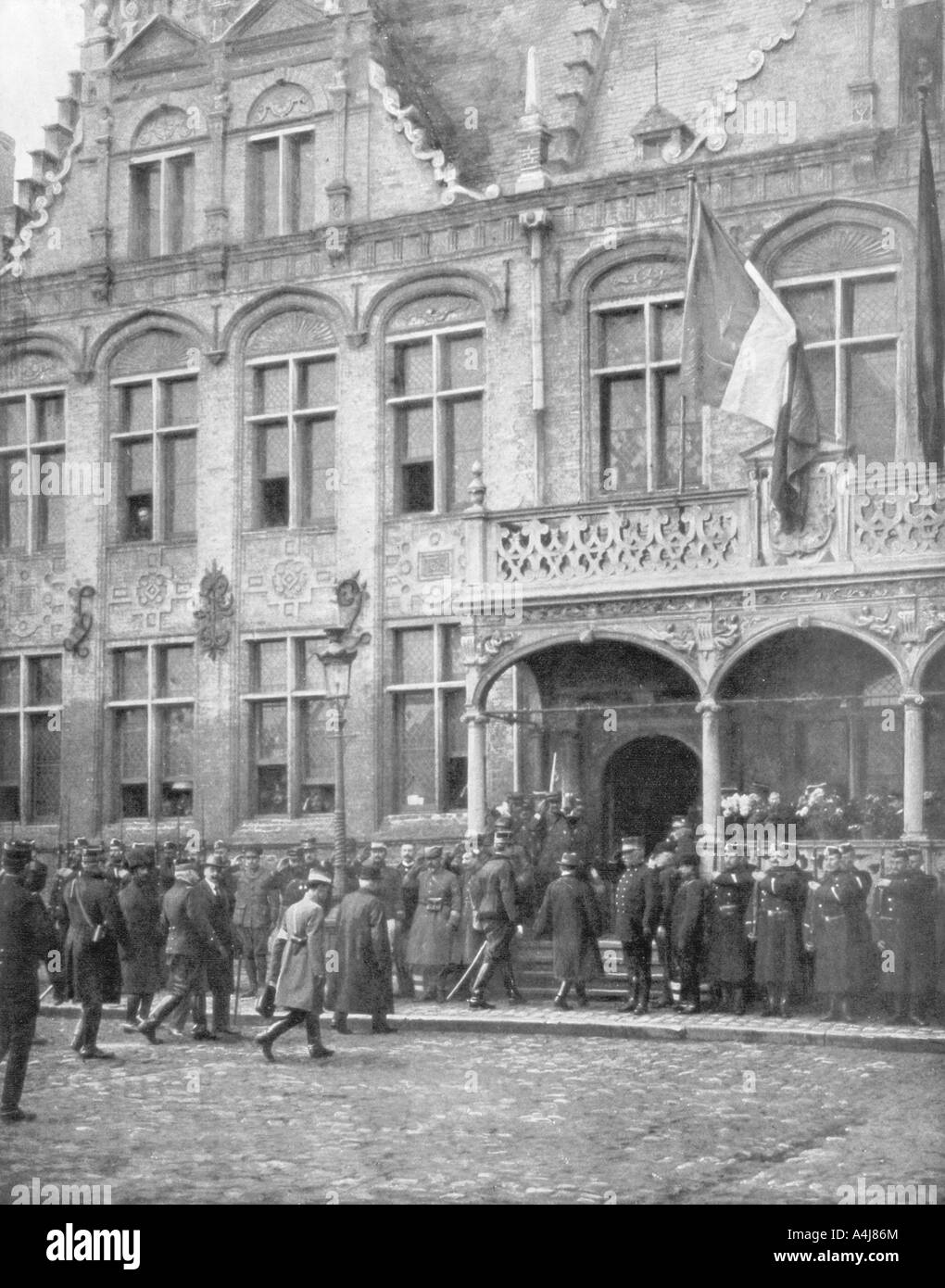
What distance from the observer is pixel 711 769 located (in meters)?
19.6

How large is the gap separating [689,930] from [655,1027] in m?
1.19

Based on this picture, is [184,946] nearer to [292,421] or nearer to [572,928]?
[572,928]

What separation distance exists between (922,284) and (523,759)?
9.01 m

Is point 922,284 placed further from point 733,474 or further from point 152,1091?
point 152,1091

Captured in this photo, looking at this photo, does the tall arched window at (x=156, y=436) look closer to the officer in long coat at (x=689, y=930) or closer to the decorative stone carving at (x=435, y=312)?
the decorative stone carving at (x=435, y=312)

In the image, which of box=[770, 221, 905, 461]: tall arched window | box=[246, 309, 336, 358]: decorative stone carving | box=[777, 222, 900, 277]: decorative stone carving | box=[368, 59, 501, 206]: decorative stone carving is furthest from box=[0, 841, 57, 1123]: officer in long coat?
box=[368, 59, 501, 206]: decorative stone carving

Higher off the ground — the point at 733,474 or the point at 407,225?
the point at 407,225

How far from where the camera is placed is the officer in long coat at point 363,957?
55.1 ft

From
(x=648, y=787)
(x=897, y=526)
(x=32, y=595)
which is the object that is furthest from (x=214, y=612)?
(x=897, y=526)

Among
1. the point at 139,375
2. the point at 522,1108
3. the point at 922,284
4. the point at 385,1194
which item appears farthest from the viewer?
the point at 139,375

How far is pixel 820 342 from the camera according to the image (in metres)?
22.0

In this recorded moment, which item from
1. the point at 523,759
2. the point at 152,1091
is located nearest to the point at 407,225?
the point at 523,759

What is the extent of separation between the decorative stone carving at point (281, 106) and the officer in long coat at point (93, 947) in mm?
12416

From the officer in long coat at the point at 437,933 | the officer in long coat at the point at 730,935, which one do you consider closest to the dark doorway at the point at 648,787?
the officer in long coat at the point at 437,933
